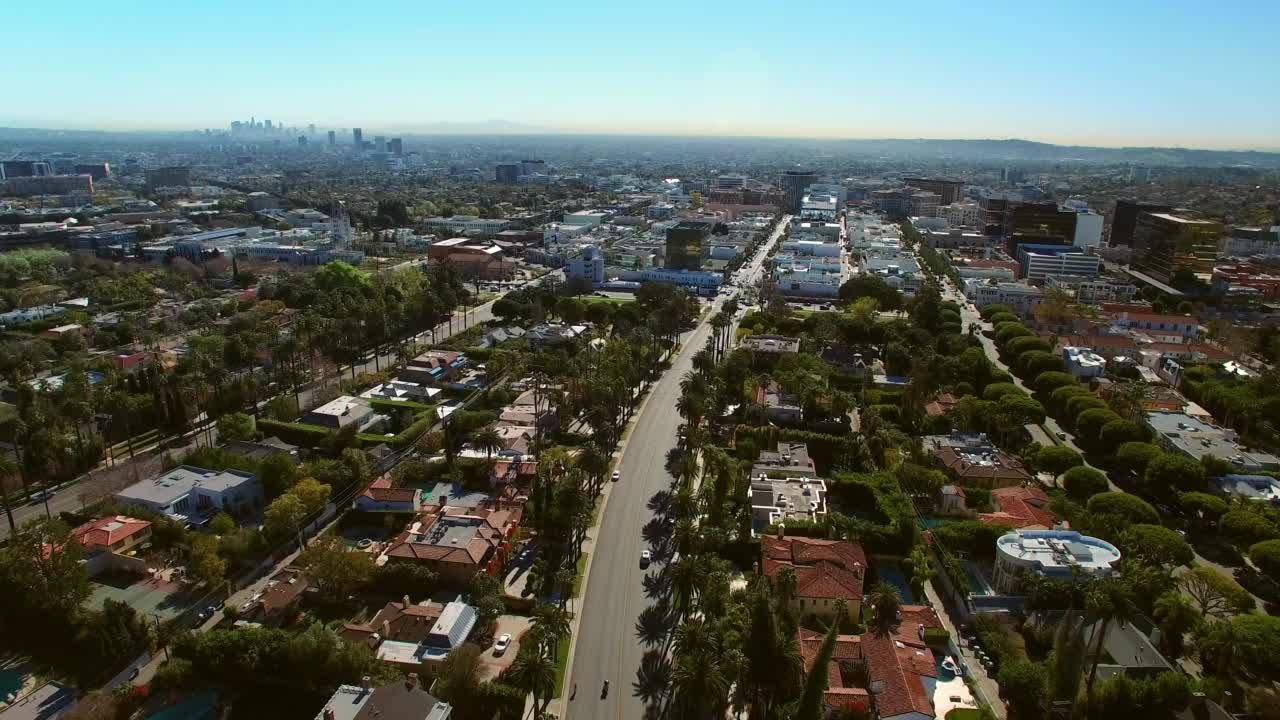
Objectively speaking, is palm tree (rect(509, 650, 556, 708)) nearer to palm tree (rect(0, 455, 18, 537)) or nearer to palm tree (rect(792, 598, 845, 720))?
palm tree (rect(792, 598, 845, 720))

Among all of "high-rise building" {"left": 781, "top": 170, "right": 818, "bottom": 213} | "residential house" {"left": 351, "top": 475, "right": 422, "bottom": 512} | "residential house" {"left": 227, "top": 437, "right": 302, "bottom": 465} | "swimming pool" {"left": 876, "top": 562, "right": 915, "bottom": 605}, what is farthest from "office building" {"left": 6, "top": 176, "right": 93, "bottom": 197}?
"swimming pool" {"left": 876, "top": 562, "right": 915, "bottom": 605}

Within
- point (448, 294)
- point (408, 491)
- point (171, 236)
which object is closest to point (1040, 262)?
point (448, 294)

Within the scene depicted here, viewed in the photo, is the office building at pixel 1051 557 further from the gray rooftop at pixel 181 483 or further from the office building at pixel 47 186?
the office building at pixel 47 186

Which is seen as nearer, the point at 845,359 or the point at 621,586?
the point at 621,586

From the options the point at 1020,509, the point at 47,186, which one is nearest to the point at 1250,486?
the point at 1020,509

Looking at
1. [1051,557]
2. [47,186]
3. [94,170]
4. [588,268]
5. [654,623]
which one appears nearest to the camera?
[654,623]

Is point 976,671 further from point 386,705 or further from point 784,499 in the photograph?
point 386,705

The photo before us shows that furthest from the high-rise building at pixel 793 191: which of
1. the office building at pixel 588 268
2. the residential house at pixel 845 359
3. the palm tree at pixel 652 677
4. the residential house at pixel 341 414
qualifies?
the palm tree at pixel 652 677
